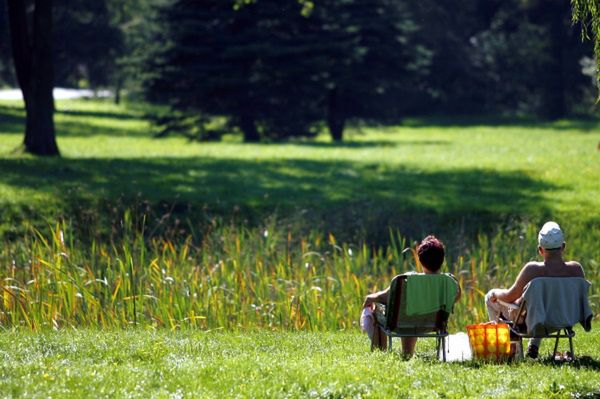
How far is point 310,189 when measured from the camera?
810 inches

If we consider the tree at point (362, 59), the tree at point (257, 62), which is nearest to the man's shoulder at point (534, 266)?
the tree at point (257, 62)

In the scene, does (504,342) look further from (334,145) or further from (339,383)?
(334,145)

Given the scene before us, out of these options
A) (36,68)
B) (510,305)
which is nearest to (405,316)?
(510,305)

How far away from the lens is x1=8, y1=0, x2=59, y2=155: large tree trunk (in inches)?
910

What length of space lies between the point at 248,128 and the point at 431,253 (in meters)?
30.5

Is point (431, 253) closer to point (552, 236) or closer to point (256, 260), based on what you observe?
point (552, 236)

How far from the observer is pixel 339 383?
7098mm

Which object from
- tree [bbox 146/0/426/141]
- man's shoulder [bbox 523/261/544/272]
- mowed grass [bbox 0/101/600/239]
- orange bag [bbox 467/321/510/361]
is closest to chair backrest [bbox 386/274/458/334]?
orange bag [bbox 467/321/510/361]

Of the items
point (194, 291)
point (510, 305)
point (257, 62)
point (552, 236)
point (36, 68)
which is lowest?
point (194, 291)

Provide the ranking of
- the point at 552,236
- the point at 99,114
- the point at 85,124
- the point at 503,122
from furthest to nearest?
the point at 503,122
the point at 99,114
the point at 85,124
the point at 552,236

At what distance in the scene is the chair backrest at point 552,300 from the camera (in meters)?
8.16

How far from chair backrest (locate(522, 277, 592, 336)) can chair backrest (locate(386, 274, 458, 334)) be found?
571 mm

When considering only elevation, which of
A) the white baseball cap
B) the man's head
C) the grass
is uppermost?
the white baseball cap

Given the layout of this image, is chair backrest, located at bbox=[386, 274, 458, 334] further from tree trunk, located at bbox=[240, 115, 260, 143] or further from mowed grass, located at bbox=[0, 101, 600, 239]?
tree trunk, located at bbox=[240, 115, 260, 143]
